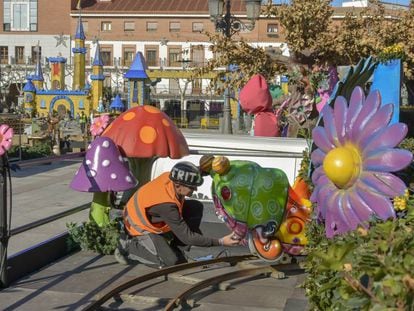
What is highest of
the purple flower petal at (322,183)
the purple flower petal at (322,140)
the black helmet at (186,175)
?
the purple flower petal at (322,140)

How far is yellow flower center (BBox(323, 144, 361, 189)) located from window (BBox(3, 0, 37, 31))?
235 feet

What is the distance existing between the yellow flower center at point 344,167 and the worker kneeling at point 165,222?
2.08 meters

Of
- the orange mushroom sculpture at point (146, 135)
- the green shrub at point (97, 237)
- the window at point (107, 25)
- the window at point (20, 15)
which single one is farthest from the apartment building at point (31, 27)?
the green shrub at point (97, 237)

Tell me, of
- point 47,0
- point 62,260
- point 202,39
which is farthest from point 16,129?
point 47,0

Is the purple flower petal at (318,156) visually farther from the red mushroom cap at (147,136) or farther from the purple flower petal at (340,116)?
the red mushroom cap at (147,136)

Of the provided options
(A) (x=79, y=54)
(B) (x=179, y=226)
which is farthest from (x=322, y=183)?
(A) (x=79, y=54)

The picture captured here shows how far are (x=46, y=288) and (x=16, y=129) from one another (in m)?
20.2

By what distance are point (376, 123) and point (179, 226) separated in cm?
260

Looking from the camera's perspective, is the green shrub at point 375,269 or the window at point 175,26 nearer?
the green shrub at point 375,269

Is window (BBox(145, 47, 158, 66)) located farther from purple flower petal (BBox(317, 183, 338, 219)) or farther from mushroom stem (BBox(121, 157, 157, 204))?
purple flower petal (BBox(317, 183, 338, 219))

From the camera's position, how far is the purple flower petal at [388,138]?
377 centimetres

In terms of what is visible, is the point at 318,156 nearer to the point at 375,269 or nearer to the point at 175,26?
the point at 375,269

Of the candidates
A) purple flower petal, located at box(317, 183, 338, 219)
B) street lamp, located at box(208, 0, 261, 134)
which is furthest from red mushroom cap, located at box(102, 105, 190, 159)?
street lamp, located at box(208, 0, 261, 134)

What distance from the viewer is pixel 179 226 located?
6.03m
